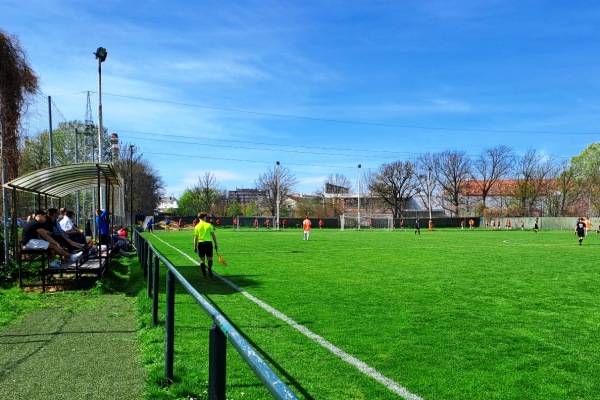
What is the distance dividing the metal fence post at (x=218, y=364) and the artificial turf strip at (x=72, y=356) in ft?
6.90

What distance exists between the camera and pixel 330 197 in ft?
368

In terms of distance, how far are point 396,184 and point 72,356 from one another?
9802 cm

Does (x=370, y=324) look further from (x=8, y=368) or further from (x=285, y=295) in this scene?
(x=8, y=368)

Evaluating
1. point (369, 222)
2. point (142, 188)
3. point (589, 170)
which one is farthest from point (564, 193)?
point (142, 188)

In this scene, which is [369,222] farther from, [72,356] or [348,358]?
[72,356]

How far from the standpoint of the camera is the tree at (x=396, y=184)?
328 ft

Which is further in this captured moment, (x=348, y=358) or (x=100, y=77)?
(x=100, y=77)

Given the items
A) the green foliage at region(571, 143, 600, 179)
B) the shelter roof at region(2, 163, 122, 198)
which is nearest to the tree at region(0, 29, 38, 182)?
the shelter roof at region(2, 163, 122, 198)

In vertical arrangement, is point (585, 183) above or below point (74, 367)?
above

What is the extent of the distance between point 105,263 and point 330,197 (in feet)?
329

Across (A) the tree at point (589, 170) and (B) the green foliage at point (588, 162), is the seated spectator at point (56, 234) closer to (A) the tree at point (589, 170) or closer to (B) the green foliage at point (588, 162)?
(A) the tree at point (589, 170)

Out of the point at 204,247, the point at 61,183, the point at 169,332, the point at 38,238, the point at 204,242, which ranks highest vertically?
the point at 61,183

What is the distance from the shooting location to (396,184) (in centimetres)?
10088

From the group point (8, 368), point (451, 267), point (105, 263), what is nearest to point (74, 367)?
point (8, 368)
